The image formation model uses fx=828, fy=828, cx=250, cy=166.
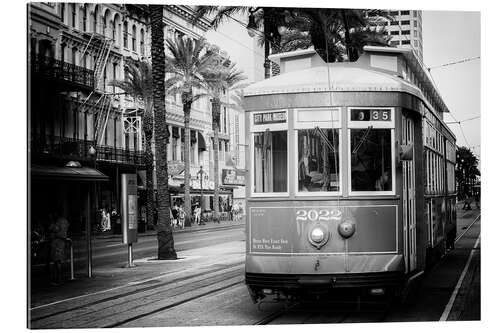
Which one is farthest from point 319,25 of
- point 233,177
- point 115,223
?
point 115,223

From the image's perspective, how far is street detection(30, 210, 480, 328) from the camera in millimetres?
10820

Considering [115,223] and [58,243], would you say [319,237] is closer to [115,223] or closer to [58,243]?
[58,243]

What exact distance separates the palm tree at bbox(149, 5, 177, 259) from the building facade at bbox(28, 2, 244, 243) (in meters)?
0.14

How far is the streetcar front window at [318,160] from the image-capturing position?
33.2 ft

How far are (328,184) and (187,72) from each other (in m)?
4.82

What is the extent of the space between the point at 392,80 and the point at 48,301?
536 centimetres

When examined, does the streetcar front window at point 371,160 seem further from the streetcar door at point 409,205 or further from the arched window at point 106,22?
the arched window at point 106,22

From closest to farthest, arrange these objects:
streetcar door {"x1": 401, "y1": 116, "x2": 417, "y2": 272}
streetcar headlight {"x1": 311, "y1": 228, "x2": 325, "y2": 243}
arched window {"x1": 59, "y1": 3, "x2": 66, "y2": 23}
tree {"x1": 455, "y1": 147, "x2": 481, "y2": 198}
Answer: streetcar headlight {"x1": 311, "y1": 228, "x2": 325, "y2": 243}
streetcar door {"x1": 401, "y1": 116, "x2": 417, "y2": 272}
arched window {"x1": 59, "y1": 3, "x2": 66, "y2": 23}
tree {"x1": 455, "y1": 147, "x2": 481, "y2": 198}

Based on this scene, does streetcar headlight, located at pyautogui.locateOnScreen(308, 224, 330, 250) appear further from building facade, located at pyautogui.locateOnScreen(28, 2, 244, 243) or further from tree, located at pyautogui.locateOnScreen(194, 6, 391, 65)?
tree, located at pyautogui.locateOnScreen(194, 6, 391, 65)

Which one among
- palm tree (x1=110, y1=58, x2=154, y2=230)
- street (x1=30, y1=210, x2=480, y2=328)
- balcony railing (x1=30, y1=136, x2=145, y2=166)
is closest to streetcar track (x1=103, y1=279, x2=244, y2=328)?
street (x1=30, y1=210, x2=480, y2=328)

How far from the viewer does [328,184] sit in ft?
33.2

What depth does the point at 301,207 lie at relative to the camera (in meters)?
10.1

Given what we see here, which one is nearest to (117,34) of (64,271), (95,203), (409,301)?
(95,203)
